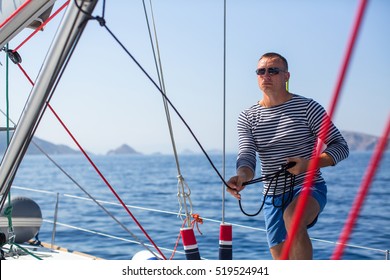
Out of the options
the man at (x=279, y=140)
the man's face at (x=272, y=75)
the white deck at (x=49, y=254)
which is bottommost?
the white deck at (x=49, y=254)

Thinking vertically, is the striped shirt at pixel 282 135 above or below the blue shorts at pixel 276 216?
above

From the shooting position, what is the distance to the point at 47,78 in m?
2.36

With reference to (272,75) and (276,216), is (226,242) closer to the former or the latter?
(276,216)

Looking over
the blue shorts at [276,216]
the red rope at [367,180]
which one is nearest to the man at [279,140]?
the blue shorts at [276,216]

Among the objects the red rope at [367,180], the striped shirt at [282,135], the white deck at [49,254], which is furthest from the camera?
the white deck at [49,254]

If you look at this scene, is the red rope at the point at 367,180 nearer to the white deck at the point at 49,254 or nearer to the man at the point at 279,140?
the man at the point at 279,140

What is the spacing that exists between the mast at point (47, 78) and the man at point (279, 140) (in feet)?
3.30

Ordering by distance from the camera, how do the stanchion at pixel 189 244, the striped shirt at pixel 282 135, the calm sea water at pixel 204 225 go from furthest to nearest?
1. the calm sea water at pixel 204 225
2. the striped shirt at pixel 282 135
3. the stanchion at pixel 189 244

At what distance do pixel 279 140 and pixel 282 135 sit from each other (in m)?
0.03

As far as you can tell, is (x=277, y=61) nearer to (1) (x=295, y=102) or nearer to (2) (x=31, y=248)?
(1) (x=295, y=102)

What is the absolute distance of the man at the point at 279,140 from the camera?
313 cm

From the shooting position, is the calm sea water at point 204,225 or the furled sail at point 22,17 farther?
the calm sea water at point 204,225

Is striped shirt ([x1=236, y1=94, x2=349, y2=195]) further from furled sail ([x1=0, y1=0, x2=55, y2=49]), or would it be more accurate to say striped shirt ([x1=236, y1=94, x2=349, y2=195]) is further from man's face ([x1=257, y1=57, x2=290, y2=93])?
furled sail ([x1=0, y1=0, x2=55, y2=49])

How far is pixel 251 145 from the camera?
10.9 feet
